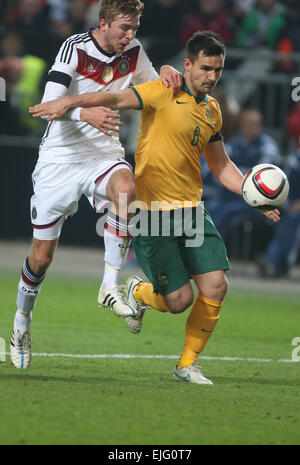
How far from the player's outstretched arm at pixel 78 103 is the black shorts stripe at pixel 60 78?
10.9 inches

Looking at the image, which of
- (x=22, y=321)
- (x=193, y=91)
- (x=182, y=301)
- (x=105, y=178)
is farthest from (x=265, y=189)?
(x=22, y=321)

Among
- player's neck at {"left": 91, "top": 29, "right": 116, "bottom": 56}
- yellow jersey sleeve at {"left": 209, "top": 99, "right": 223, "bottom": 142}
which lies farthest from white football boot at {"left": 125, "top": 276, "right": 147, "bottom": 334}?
player's neck at {"left": 91, "top": 29, "right": 116, "bottom": 56}

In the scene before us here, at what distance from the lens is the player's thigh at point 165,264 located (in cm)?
679

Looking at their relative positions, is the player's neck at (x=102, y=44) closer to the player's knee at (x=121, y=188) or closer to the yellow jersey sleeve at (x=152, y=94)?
the yellow jersey sleeve at (x=152, y=94)

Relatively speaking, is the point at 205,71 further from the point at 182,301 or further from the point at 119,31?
the point at 182,301

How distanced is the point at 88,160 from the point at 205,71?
110cm

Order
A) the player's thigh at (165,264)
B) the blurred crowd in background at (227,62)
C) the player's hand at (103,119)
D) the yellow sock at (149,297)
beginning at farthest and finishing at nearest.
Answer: the blurred crowd in background at (227,62) < the yellow sock at (149,297) < the player's thigh at (165,264) < the player's hand at (103,119)

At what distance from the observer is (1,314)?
997cm

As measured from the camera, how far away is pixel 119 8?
6.81m

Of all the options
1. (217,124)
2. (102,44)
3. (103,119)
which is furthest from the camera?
(102,44)

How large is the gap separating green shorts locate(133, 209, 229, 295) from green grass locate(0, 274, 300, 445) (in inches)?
27.8

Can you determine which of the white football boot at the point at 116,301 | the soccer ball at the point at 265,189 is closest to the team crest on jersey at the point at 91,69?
the soccer ball at the point at 265,189

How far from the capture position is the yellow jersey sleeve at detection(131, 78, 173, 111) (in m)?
6.65

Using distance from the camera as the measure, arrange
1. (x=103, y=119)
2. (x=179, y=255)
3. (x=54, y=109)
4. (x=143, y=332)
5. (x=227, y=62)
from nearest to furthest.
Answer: (x=103, y=119), (x=54, y=109), (x=179, y=255), (x=143, y=332), (x=227, y=62)
